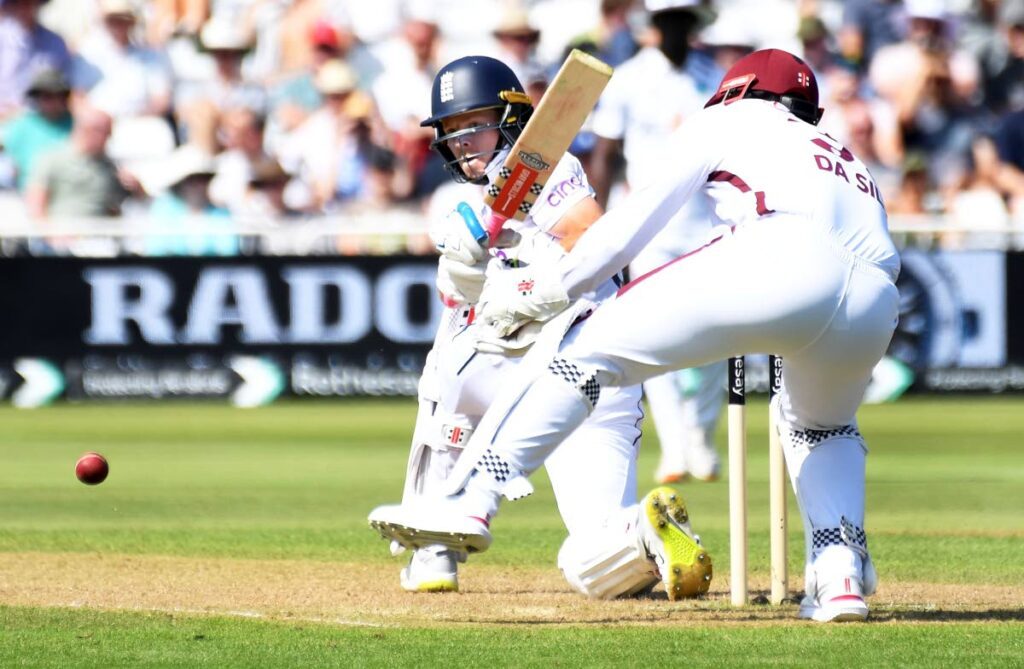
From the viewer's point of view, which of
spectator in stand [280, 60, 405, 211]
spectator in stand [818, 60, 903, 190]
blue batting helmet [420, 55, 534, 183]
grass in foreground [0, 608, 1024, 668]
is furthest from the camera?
spectator in stand [280, 60, 405, 211]

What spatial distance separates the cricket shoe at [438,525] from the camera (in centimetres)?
529

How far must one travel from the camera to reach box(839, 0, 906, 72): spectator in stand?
54.8 feet

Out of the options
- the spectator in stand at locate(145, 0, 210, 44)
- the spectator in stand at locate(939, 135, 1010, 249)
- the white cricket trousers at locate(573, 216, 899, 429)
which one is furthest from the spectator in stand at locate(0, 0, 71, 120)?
the white cricket trousers at locate(573, 216, 899, 429)

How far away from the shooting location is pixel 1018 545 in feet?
26.6

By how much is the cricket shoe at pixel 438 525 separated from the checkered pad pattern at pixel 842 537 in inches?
44.3

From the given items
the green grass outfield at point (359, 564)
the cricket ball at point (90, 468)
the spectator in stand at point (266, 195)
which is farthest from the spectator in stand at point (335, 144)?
the cricket ball at point (90, 468)

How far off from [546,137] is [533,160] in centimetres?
9

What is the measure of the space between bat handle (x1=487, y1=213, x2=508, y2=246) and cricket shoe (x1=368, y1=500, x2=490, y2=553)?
95 cm

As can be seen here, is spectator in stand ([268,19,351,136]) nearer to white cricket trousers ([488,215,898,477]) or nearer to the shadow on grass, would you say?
the shadow on grass

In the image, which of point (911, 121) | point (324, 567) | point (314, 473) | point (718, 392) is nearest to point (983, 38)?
point (911, 121)

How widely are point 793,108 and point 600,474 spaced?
1461 millimetres

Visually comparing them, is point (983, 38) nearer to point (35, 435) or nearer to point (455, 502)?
point (35, 435)

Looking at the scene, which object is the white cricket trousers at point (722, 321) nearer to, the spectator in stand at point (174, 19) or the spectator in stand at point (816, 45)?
the spectator in stand at point (816, 45)

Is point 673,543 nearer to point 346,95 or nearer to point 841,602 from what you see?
point 841,602
